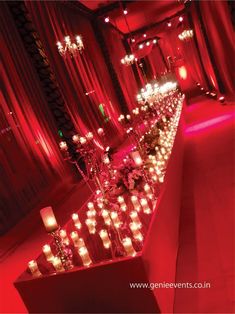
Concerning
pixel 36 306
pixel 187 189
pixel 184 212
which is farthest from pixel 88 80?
pixel 36 306

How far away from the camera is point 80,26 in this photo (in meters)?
8.69

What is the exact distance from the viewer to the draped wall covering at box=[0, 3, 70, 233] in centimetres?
430

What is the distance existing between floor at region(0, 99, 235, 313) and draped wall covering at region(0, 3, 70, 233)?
0.30 m

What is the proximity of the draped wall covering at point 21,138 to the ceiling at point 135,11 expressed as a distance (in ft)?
12.8

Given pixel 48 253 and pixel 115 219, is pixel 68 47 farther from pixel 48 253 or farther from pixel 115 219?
pixel 48 253

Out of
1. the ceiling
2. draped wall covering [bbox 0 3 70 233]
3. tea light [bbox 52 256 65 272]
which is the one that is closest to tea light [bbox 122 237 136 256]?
tea light [bbox 52 256 65 272]

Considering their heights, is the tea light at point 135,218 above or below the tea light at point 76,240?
above

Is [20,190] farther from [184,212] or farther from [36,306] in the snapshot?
[36,306]

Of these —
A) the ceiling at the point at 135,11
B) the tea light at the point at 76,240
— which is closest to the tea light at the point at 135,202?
the tea light at the point at 76,240

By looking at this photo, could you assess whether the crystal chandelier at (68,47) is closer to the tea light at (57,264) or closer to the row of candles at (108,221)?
the row of candles at (108,221)

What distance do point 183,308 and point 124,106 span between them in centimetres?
889

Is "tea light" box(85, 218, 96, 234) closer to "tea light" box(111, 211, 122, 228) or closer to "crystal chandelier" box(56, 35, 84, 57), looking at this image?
"tea light" box(111, 211, 122, 228)

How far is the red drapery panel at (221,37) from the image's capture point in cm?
744

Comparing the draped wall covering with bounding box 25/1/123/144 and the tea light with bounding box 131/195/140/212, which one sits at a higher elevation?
the draped wall covering with bounding box 25/1/123/144
